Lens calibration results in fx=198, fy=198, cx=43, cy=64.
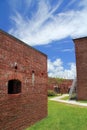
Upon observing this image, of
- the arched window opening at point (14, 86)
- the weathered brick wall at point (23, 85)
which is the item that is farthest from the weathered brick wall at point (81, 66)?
the arched window opening at point (14, 86)

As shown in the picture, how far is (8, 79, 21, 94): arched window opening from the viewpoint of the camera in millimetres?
9508

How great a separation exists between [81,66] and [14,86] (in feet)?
57.9

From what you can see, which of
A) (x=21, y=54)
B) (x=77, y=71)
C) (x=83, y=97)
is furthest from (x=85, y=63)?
(x=21, y=54)

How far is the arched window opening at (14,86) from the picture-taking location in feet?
31.2

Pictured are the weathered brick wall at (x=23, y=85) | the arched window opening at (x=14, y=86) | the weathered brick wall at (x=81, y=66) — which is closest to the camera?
the weathered brick wall at (x=23, y=85)

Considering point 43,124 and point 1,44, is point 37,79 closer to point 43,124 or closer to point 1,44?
point 43,124

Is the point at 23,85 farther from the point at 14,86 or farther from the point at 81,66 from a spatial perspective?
the point at 81,66

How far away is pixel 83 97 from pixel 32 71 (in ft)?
51.6

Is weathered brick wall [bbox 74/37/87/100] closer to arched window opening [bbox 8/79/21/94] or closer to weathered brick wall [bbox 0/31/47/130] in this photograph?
weathered brick wall [bbox 0/31/47/130]

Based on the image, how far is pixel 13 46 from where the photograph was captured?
9273 millimetres

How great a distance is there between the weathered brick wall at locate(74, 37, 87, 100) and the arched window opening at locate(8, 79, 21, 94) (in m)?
17.1

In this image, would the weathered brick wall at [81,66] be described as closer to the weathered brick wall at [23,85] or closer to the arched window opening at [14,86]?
the weathered brick wall at [23,85]

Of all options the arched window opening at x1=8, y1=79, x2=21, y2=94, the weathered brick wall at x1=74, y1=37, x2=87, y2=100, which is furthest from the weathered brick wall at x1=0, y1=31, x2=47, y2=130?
the weathered brick wall at x1=74, y1=37, x2=87, y2=100

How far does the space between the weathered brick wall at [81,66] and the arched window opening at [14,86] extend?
673 inches
